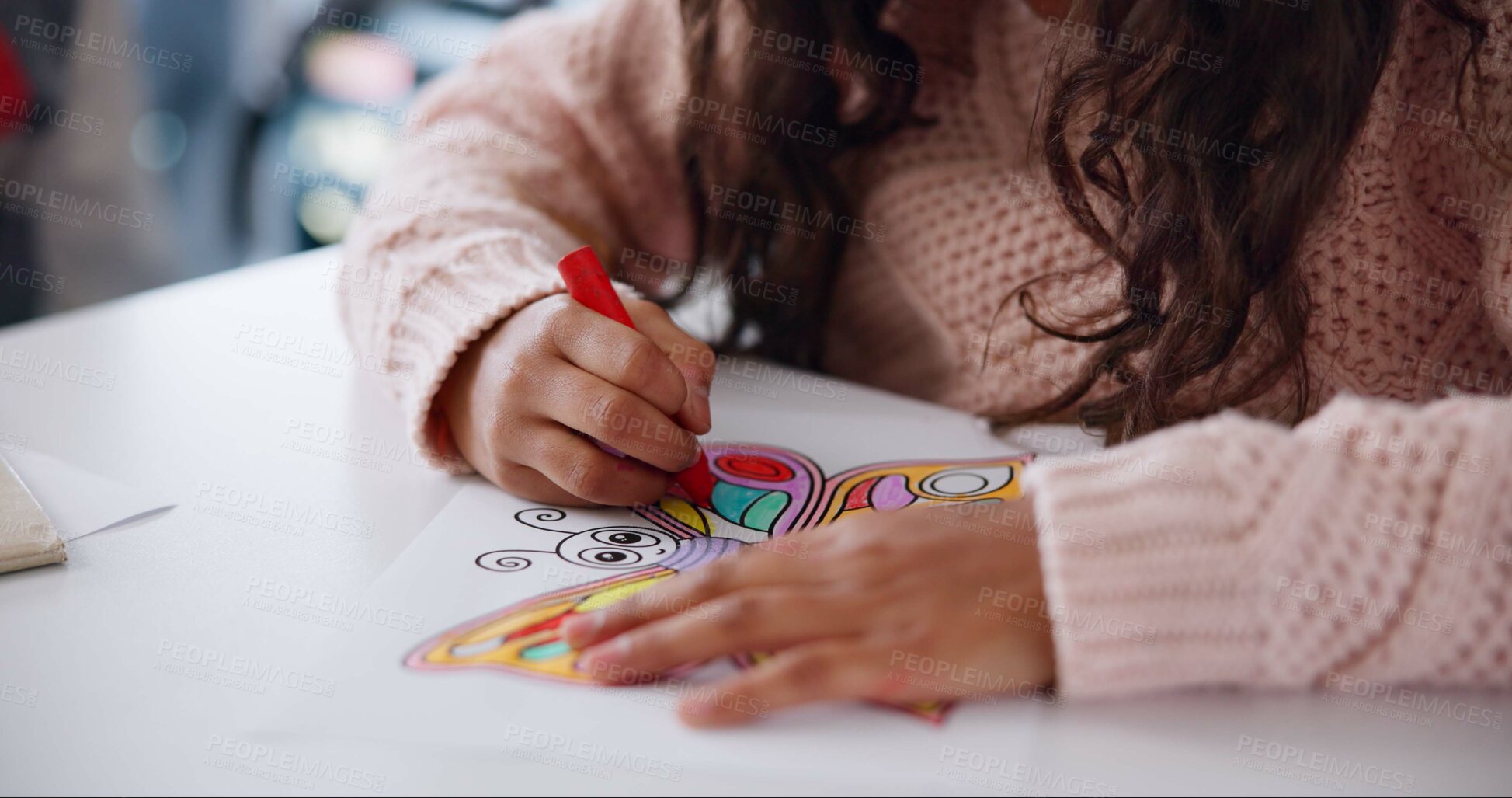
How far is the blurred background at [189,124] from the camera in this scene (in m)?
1.57

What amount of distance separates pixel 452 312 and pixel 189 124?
1589 mm

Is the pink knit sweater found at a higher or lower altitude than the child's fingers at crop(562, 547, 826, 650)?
higher

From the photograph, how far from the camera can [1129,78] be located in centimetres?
61

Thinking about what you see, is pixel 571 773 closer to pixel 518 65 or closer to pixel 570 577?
pixel 570 577

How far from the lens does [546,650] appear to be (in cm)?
46

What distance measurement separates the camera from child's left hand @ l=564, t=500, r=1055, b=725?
435 mm
